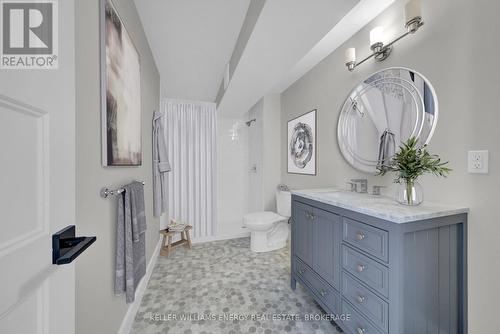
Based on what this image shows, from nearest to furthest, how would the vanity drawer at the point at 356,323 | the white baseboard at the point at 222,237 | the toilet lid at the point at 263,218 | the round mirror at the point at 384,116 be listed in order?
the vanity drawer at the point at 356,323 → the round mirror at the point at 384,116 → the toilet lid at the point at 263,218 → the white baseboard at the point at 222,237

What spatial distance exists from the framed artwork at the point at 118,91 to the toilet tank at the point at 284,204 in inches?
74.0

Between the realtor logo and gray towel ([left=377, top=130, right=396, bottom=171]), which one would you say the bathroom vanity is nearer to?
gray towel ([left=377, top=130, right=396, bottom=171])

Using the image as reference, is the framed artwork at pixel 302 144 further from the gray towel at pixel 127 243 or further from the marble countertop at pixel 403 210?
the gray towel at pixel 127 243

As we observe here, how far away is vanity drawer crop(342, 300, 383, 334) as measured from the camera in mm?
1100

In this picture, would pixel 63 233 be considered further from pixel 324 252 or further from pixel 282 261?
pixel 282 261

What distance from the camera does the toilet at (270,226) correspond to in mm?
2519

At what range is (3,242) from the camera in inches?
13.6

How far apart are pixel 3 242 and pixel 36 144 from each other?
8.4 inches

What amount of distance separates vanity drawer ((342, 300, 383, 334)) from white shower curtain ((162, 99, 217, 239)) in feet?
7.56

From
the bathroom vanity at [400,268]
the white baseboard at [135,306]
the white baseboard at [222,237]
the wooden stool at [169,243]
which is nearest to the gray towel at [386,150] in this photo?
the bathroom vanity at [400,268]

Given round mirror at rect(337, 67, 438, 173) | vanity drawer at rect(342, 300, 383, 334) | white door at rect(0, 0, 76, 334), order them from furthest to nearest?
1. round mirror at rect(337, 67, 438, 173)
2. vanity drawer at rect(342, 300, 383, 334)
3. white door at rect(0, 0, 76, 334)

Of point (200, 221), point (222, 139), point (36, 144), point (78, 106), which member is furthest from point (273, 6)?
point (200, 221)

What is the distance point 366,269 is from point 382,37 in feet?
5.43

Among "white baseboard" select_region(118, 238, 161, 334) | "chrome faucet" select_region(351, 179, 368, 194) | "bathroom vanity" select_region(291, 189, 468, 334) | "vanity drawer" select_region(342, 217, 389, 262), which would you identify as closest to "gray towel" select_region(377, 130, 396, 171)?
"chrome faucet" select_region(351, 179, 368, 194)
